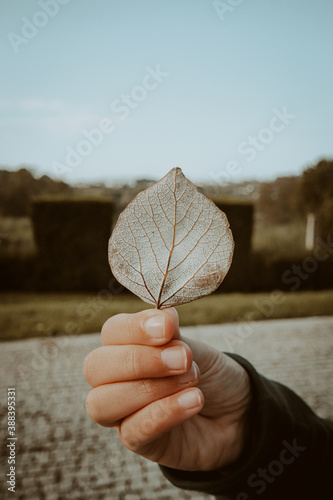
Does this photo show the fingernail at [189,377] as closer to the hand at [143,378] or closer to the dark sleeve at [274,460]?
the hand at [143,378]

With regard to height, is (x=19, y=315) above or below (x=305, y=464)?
below

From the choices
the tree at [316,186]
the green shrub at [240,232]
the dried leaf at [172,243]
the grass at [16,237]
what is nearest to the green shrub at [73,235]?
the grass at [16,237]

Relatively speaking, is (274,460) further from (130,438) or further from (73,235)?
(73,235)

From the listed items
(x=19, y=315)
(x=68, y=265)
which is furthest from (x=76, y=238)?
(x=19, y=315)

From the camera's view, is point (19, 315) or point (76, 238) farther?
point (76, 238)

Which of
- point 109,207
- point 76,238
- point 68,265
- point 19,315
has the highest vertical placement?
point 109,207

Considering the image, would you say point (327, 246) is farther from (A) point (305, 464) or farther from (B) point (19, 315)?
(A) point (305, 464)

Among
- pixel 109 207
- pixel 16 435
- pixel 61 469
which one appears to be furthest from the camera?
pixel 109 207
